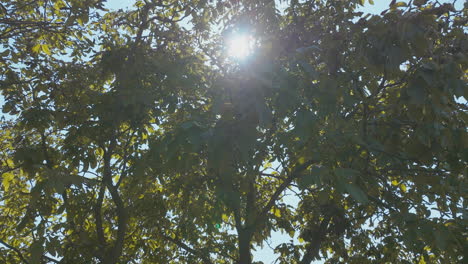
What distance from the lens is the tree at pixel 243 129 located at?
2.84m

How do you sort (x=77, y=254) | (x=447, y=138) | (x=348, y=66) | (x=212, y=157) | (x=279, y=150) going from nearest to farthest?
(x=212, y=157)
(x=447, y=138)
(x=348, y=66)
(x=279, y=150)
(x=77, y=254)

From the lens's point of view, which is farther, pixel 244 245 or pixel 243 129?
pixel 244 245

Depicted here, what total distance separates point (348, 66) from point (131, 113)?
10.6 feet

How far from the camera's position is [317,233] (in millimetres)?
7570

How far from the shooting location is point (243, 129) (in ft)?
8.39

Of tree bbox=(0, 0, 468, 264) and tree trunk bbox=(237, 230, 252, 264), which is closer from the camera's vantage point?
tree bbox=(0, 0, 468, 264)

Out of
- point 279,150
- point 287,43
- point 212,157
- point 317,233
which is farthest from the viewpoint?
point 317,233

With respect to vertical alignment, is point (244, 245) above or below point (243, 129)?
above

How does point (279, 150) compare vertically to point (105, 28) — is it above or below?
below

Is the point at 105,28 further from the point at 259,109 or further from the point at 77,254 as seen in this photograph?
the point at 259,109

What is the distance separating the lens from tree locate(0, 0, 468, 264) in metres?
2.84

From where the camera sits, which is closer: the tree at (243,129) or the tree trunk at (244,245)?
the tree at (243,129)

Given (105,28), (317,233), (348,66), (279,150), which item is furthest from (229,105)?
(105,28)

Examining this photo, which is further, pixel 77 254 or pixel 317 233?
pixel 317 233
